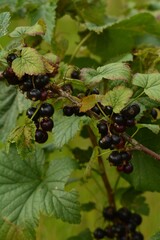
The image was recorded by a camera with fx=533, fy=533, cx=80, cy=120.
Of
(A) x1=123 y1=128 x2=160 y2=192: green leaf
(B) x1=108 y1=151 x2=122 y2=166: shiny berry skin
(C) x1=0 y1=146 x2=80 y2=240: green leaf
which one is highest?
(B) x1=108 y1=151 x2=122 y2=166: shiny berry skin

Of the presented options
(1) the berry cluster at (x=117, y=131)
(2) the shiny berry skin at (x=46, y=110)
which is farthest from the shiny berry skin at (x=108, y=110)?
(2) the shiny berry skin at (x=46, y=110)

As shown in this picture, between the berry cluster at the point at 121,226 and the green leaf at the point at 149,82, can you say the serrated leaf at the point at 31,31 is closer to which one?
the green leaf at the point at 149,82

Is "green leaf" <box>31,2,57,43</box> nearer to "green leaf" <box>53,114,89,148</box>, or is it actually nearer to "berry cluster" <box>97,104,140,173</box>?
"green leaf" <box>53,114,89,148</box>

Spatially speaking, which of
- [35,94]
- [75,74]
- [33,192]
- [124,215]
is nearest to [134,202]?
[124,215]

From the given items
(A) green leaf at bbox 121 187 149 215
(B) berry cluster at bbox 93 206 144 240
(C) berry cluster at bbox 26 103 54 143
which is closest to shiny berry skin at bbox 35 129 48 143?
(C) berry cluster at bbox 26 103 54 143

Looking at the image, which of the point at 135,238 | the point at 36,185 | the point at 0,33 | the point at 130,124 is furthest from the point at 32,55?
the point at 135,238

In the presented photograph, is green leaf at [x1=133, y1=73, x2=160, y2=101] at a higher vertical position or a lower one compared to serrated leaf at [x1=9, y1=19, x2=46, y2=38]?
lower
